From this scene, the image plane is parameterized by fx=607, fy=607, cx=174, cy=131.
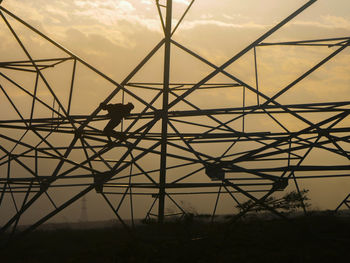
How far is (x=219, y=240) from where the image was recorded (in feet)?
61.7

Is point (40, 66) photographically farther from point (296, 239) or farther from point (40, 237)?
point (296, 239)

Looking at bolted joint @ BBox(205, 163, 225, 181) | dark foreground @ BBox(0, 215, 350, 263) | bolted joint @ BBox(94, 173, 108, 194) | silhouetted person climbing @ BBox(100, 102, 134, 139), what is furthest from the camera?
bolted joint @ BBox(205, 163, 225, 181)

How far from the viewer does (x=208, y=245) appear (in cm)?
1811

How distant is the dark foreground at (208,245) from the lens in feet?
55.0

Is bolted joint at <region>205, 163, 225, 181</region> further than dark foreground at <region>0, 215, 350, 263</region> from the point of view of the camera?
Yes

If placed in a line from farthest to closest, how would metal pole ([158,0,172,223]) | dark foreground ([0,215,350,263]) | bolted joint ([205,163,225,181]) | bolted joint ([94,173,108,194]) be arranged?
bolted joint ([205,163,225,181]) → bolted joint ([94,173,108,194]) → metal pole ([158,0,172,223]) → dark foreground ([0,215,350,263])

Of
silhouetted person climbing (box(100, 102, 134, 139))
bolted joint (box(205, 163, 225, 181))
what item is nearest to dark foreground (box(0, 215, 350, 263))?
bolted joint (box(205, 163, 225, 181))

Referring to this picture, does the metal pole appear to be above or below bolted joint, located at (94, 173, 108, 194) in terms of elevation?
above

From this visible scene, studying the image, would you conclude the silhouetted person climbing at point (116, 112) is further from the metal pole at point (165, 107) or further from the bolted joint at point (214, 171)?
the bolted joint at point (214, 171)

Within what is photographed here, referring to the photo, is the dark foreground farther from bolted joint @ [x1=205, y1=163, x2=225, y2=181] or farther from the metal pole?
bolted joint @ [x1=205, y1=163, x2=225, y2=181]

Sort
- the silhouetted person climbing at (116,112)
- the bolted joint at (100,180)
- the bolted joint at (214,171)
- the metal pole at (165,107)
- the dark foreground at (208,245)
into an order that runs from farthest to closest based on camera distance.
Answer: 1. the bolted joint at (214,171)
2. the silhouetted person climbing at (116,112)
3. the bolted joint at (100,180)
4. the metal pole at (165,107)
5. the dark foreground at (208,245)

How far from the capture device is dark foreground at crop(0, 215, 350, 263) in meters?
16.8

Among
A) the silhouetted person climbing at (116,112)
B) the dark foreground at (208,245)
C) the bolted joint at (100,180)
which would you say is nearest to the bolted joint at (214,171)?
the dark foreground at (208,245)

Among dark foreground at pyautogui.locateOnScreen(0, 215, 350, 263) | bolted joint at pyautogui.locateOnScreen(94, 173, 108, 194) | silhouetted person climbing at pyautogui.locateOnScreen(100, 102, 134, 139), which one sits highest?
silhouetted person climbing at pyautogui.locateOnScreen(100, 102, 134, 139)
